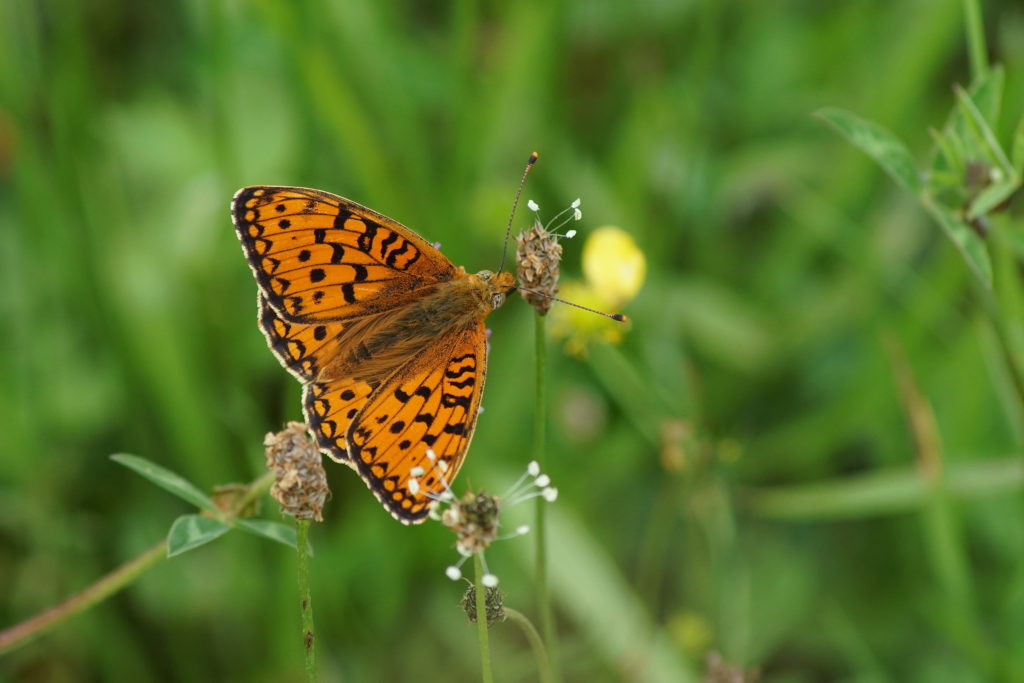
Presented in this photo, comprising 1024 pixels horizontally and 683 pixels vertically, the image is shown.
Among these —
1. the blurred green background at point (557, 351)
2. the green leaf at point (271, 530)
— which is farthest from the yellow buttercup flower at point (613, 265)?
the green leaf at point (271, 530)

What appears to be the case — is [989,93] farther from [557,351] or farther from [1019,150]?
[557,351]

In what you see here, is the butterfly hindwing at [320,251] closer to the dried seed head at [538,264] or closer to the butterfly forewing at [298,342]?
the butterfly forewing at [298,342]

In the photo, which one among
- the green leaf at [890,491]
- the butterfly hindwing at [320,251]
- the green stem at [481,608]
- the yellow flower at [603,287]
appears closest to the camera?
the green stem at [481,608]

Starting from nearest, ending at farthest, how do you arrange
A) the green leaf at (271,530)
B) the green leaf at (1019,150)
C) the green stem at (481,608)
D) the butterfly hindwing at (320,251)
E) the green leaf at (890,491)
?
the green stem at (481,608) < the green leaf at (271,530) < the green leaf at (1019,150) < the butterfly hindwing at (320,251) < the green leaf at (890,491)

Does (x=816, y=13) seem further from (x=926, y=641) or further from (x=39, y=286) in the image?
(x=39, y=286)

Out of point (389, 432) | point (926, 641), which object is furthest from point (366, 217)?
point (926, 641)

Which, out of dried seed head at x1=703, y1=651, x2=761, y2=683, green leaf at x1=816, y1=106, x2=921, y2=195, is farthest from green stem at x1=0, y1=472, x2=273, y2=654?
green leaf at x1=816, y1=106, x2=921, y2=195

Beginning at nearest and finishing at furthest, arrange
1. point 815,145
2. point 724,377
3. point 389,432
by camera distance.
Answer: point 389,432
point 724,377
point 815,145

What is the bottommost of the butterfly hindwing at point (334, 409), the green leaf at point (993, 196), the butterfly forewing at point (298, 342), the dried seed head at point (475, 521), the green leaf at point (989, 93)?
the dried seed head at point (475, 521)
